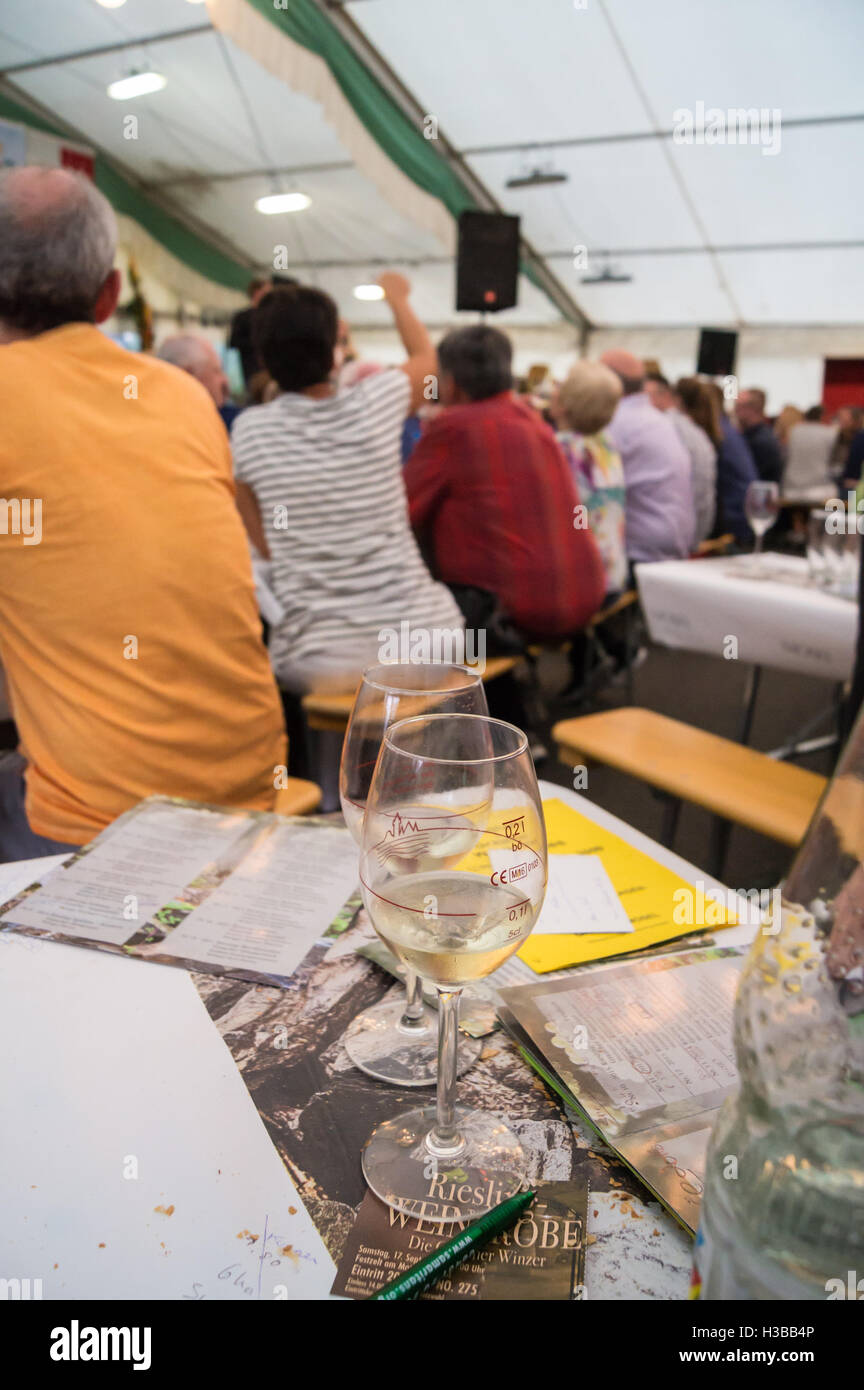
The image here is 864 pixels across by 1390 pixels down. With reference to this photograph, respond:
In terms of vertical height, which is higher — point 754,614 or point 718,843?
point 754,614

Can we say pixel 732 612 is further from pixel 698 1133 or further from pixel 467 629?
pixel 698 1133

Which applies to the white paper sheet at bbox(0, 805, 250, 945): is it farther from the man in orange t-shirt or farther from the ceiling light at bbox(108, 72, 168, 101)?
the ceiling light at bbox(108, 72, 168, 101)

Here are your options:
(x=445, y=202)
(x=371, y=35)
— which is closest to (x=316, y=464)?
(x=445, y=202)

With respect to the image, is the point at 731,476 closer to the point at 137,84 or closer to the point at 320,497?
the point at 320,497

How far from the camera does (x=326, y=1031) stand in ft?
2.07

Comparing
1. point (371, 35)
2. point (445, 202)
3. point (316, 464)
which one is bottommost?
point (316, 464)

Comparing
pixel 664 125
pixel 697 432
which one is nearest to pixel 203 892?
pixel 697 432

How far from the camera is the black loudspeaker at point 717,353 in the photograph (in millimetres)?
4707

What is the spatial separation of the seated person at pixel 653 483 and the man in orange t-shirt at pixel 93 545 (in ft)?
10.1

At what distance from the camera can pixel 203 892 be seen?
31.3 inches

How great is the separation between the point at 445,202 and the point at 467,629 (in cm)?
356

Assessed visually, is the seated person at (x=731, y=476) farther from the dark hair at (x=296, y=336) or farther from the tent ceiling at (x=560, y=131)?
the dark hair at (x=296, y=336)

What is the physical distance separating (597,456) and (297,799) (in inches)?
103

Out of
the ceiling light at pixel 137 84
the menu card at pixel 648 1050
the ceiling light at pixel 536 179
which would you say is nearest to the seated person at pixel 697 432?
the ceiling light at pixel 536 179
